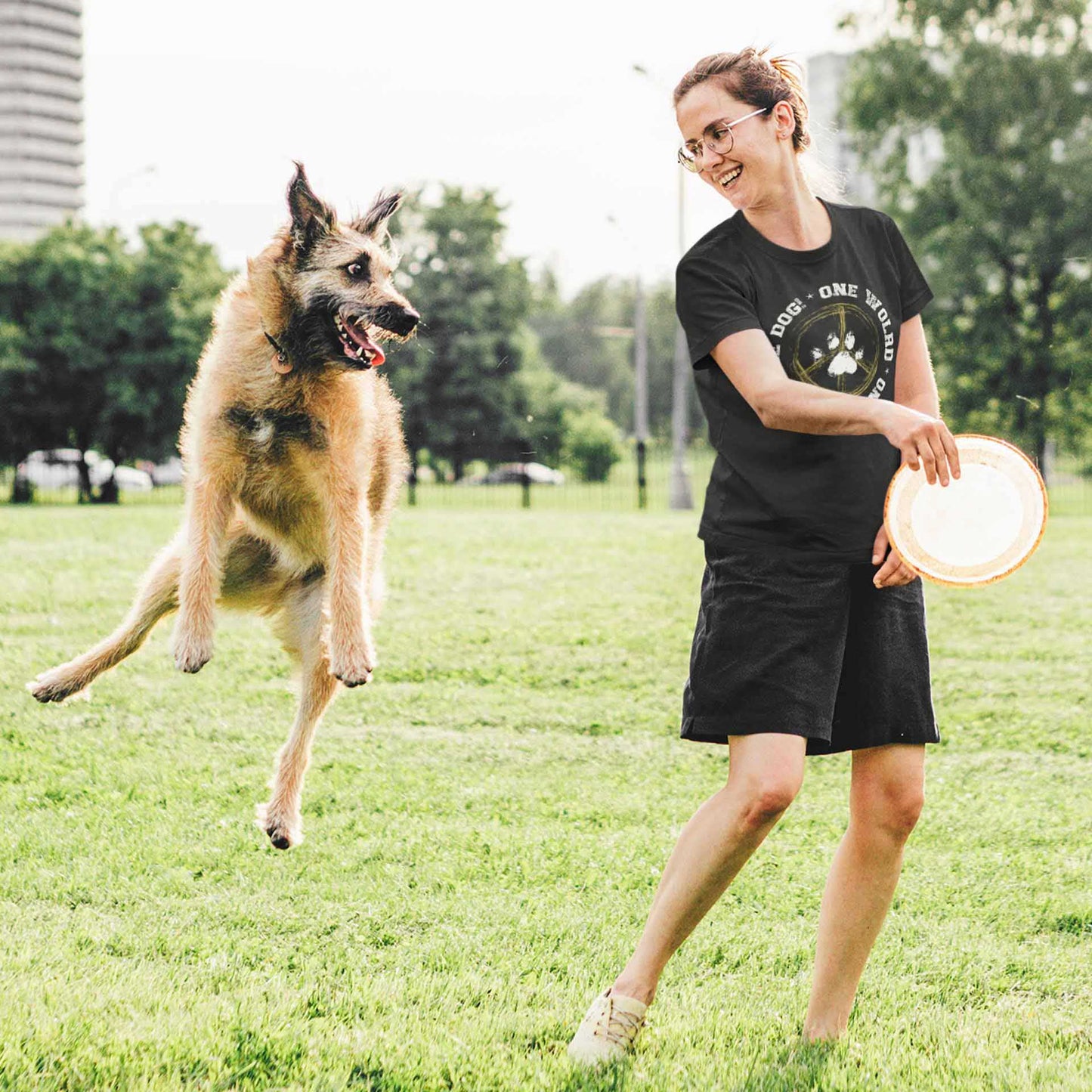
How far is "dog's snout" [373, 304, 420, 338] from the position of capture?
2285mm

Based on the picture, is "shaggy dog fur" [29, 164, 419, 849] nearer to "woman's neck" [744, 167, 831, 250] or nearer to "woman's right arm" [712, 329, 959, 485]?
"woman's right arm" [712, 329, 959, 485]

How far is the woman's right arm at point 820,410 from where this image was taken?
302 centimetres

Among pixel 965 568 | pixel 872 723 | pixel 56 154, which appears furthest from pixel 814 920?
pixel 56 154

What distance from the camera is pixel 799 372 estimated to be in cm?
348

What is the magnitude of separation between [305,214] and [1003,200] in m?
36.9

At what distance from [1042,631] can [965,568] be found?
380 inches

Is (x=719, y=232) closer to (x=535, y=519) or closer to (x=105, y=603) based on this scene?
(x=105, y=603)

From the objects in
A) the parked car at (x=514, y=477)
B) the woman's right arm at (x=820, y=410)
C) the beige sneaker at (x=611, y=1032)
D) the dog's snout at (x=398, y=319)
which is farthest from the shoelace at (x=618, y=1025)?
the parked car at (x=514, y=477)

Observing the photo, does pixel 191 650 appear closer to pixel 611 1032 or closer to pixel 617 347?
pixel 611 1032

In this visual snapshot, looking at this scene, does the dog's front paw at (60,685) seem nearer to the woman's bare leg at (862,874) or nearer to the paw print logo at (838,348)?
the paw print logo at (838,348)

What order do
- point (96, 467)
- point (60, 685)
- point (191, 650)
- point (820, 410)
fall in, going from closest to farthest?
point (191, 650)
point (60, 685)
point (820, 410)
point (96, 467)

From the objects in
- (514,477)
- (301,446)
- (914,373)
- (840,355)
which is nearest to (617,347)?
(514,477)

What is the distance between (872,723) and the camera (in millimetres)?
3656

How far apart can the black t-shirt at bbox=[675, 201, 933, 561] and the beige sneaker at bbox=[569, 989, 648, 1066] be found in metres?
1.38
